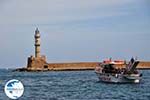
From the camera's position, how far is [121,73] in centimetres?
5456

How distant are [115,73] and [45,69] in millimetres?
91851

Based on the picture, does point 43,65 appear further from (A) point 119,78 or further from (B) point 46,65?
(A) point 119,78

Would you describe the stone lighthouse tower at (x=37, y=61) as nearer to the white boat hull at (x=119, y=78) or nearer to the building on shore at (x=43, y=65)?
the building on shore at (x=43, y=65)

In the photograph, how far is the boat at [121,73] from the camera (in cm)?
5378

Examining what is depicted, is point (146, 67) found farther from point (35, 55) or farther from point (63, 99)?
point (63, 99)

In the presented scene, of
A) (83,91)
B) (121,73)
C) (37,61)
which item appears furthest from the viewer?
(37,61)

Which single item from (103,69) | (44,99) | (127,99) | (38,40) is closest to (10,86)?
(44,99)

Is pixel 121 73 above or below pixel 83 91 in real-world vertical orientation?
above

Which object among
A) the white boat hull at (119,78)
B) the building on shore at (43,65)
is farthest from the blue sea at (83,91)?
the building on shore at (43,65)

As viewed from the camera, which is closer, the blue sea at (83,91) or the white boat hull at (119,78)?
the blue sea at (83,91)

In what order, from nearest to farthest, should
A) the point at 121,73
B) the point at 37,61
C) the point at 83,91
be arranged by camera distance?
1. the point at 83,91
2. the point at 121,73
3. the point at 37,61

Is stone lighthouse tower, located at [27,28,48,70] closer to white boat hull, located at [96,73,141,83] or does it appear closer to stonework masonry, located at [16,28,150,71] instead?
stonework masonry, located at [16,28,150,71]

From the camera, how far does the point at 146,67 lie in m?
178

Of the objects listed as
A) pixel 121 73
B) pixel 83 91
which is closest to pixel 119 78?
pixel 121 73
